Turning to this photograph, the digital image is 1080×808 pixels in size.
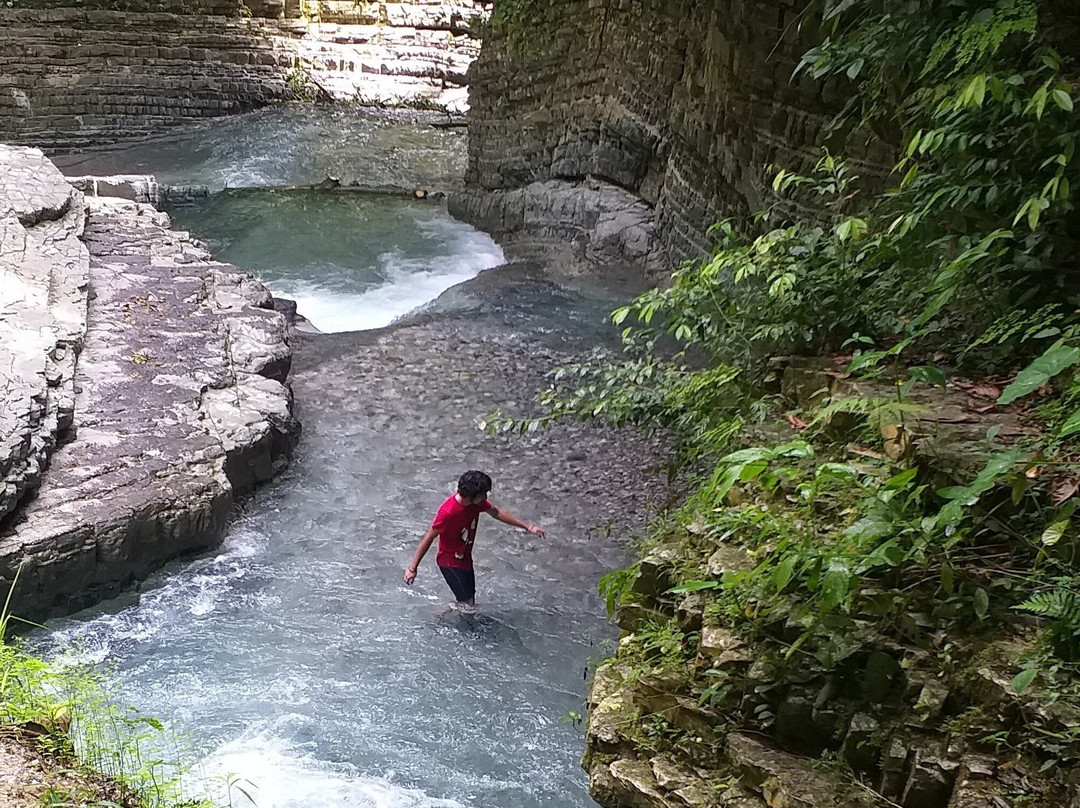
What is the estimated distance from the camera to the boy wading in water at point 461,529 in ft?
17.9

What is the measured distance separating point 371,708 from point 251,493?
2653 millimetres

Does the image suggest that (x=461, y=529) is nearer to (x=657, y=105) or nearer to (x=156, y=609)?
(x=156, y=609)

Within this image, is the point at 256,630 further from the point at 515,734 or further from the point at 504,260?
the point at 504,260

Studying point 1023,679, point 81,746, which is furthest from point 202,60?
point 1023,679

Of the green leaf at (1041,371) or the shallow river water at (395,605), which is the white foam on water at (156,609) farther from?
the green leaf at (1041,371)

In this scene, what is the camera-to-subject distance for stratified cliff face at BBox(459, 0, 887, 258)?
8195 mm

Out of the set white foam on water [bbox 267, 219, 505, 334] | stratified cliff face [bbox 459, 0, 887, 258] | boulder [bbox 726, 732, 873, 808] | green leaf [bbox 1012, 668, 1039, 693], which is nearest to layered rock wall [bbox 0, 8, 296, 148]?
stratified cliff face [bbox 459, 0, 887, 258]

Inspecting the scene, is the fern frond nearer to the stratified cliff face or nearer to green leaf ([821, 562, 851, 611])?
green leaf ([821, 562, 851, 611])

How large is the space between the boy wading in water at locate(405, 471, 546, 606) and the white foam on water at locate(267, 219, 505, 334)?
6.09 metres

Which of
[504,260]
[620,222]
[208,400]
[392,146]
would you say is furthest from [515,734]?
[392,146]

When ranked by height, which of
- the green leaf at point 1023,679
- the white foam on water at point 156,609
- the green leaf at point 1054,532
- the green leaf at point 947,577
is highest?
the green leaf at point 1054,532

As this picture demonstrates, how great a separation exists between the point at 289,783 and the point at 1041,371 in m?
3.59

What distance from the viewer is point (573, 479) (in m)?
7.43

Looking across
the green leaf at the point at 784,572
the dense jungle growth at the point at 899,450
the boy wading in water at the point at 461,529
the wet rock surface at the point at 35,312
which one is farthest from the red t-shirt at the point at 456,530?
the green leaf at the point at 784,572
